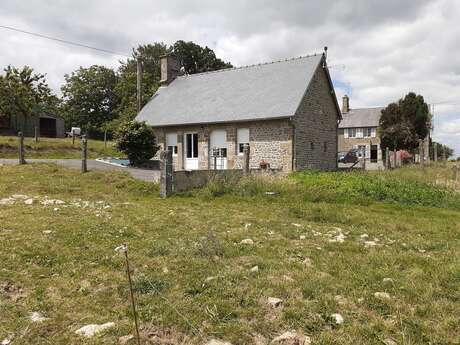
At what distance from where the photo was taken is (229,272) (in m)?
4.75

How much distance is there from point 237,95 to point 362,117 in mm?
34022

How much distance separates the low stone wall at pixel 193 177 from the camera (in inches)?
502

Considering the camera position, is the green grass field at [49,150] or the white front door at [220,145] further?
the green grass field at [49,150]

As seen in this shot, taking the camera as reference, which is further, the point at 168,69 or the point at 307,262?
the point at 168,69

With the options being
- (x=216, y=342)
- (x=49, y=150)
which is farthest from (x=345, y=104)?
(x=216, y=342)

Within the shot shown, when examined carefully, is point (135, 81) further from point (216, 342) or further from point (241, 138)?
point (216, 342)

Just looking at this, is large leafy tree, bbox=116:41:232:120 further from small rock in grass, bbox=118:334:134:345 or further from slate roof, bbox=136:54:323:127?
small rock in grass, bbox=118:334:134:345

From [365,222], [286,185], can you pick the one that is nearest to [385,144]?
[286,185]

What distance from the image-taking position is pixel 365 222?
869cm

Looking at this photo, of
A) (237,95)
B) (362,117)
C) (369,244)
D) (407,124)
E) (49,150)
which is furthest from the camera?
(362,117)

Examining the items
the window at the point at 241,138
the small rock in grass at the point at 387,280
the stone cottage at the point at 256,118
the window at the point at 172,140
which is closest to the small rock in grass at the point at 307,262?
the small rock in grass at the point at 387,280

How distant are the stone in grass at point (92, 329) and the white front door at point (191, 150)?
2168cm

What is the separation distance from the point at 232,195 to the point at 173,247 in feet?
21.6

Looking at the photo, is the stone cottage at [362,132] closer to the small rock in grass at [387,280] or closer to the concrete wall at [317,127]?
the concrete wall at [317,127]
